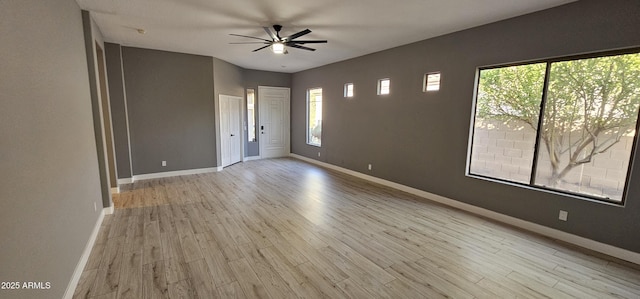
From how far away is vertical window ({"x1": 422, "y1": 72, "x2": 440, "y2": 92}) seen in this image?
4.38 m

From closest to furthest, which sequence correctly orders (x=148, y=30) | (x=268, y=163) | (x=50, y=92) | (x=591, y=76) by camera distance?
(x=50, y=92)
(x=591, y=76)
(x=148, y=30)
(x=268, y=163)

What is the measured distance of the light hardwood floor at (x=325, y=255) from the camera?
2.21 m

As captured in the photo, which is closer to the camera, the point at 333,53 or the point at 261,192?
the point at 261,192

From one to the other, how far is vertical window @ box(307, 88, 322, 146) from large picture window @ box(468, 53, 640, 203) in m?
4.36

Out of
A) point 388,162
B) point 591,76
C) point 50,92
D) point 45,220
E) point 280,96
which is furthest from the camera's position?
point 280,96

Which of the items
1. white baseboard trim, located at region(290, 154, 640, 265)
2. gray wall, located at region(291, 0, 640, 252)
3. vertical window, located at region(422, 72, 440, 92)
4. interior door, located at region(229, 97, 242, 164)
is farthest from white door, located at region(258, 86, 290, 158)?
vertical window, located at region(422, 72, 440, 92)

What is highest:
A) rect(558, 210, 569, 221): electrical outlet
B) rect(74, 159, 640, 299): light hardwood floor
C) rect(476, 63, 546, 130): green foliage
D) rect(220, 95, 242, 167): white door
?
rect(476, 63, 546, 130): green foliage

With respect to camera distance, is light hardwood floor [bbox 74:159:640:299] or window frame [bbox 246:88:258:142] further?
window frame [bbox 246:88:258:142]

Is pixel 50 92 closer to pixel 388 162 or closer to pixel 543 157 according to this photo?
pixel 388 162

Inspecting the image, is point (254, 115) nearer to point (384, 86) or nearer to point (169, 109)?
point (169, 109)

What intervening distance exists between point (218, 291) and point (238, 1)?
10.2ft

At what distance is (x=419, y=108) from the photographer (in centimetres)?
465

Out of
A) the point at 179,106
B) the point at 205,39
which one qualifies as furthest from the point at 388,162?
the point at 179,106

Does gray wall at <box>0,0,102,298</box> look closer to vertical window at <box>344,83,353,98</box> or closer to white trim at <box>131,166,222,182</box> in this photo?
white trim at <box>131,166,222,182</box>
